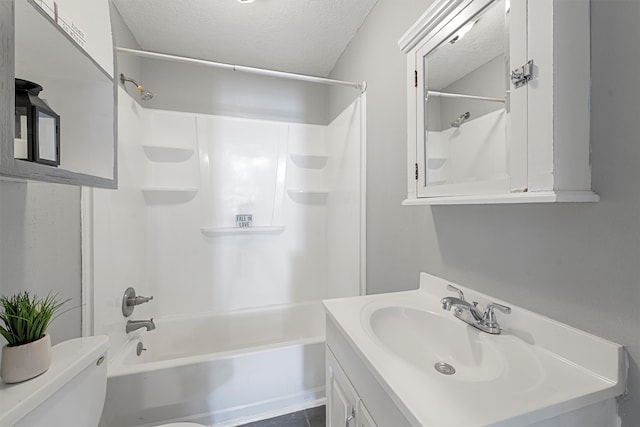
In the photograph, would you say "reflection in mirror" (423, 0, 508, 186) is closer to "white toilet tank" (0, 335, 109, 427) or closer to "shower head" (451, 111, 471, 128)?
"shower head" (451, 111, 471, 128)

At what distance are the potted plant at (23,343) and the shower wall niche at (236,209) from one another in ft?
3.08

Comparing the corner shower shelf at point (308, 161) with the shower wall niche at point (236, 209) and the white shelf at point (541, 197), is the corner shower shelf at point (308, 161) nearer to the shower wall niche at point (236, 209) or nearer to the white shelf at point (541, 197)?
the shower wall niche at point (236, 209)

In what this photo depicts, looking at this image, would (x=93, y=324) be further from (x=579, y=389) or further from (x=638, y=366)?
(x=638, y=366)

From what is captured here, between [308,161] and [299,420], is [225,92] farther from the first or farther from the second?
[299,420]

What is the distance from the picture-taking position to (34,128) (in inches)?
29.7

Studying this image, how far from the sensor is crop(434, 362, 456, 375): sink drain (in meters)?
0.78

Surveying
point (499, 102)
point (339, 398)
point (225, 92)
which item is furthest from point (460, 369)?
point (225, 92)

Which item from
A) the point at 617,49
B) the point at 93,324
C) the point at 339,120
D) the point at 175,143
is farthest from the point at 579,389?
the point at 175,143

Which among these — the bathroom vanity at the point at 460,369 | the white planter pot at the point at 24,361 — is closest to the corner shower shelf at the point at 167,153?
the white planter pot at the point at 24,361

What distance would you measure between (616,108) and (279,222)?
213 cm

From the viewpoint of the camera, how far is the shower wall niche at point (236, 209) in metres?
Answer: 1.86

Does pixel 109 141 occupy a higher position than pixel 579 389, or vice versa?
pixel 109 141

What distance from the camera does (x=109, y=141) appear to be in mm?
1243

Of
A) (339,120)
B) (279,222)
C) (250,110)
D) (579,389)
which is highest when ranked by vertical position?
(250,110)
